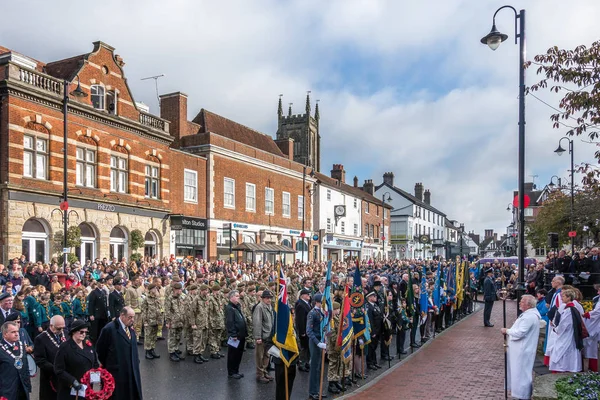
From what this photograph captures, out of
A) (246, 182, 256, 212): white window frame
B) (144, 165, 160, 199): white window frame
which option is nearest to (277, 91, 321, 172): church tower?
(246, 182, 256, 212): white window frame

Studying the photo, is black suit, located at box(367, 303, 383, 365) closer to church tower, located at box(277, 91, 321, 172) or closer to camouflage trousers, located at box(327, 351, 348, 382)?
camouflage trousers, located at box(327, 351, 348, 382)

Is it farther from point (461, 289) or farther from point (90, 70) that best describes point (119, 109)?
point (461, 289)

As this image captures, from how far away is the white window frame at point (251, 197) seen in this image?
39.1m

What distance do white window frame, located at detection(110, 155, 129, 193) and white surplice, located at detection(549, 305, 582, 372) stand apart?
22.5 metres

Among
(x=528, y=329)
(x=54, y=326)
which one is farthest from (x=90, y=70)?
(x=528, y=329)

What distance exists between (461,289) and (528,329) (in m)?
13.1

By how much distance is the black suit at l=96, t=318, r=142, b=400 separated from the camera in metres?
7.30

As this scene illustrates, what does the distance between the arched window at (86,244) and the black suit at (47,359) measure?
18917mm

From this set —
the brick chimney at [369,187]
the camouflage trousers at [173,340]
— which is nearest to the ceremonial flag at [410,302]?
the camouflage trousers at [173,340]

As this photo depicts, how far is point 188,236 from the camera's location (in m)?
33.1

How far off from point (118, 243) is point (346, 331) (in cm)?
2007

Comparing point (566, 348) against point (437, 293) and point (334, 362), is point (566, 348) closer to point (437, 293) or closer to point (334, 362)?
point (334, 362)

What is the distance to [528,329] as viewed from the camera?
859 centimetres

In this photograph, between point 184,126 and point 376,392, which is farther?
point 184,126
